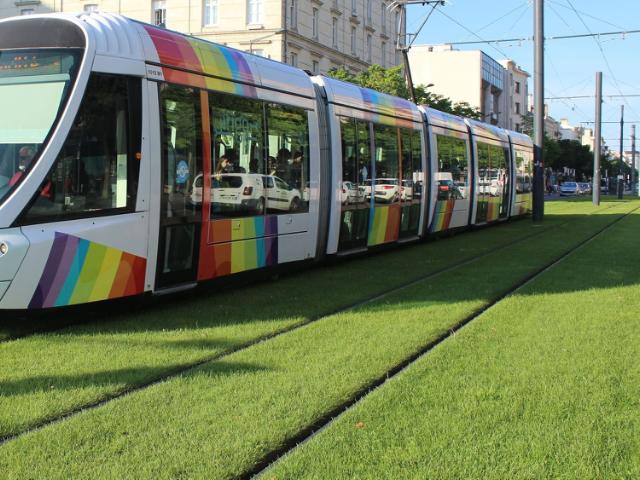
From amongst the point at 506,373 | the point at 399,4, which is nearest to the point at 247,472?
the point at 506,373

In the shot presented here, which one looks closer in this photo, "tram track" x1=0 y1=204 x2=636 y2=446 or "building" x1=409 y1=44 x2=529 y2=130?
"tram track" x1=0 y1=204 x2=636 y2=446

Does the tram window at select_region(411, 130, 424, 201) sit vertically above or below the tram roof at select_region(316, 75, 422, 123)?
below

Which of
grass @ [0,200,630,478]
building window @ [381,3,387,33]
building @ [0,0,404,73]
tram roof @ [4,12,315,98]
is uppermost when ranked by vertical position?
building window @ [381,3,387,33]

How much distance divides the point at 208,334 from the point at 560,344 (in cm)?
319

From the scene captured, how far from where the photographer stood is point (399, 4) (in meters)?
24.3

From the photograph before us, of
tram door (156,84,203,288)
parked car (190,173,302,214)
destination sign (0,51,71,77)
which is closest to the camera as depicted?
destination sign (0,51,71,77)

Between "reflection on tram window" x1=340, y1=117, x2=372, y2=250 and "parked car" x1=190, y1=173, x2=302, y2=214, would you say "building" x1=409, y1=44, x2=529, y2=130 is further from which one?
"parked car" x1=190, y1=173, x2=302, y2=214

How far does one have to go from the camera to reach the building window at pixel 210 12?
48.5 m

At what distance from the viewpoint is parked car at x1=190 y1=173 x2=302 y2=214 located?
8.71m

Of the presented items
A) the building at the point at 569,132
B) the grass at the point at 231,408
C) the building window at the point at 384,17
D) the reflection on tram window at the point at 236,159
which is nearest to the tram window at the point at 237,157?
the reflection on tram window at the point at 236,159

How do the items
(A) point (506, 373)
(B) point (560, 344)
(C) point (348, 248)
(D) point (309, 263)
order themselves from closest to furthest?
(A) point (506, 373)
(B) point (560, 344)
(D) point (309, 263)
(C) point (348, 248)

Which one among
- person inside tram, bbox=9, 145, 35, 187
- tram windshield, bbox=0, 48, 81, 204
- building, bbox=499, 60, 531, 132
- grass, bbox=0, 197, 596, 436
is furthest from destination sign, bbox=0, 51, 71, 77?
building, bbox=499, 60, 531, 132

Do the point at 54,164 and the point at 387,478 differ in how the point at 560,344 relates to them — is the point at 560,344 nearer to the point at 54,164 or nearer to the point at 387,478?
the point at 387,478

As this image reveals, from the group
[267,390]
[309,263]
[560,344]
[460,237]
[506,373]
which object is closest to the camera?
[267,390]
